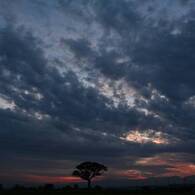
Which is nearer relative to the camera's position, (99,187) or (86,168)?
(99,187)

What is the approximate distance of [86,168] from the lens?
9600cm

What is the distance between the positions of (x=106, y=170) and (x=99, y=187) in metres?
14.6

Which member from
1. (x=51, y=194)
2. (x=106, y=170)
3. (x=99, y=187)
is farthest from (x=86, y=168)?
(x=51, y=194)

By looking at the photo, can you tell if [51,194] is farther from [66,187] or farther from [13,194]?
[66,187]

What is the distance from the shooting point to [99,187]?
82625 millimetres

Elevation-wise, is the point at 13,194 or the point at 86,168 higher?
the point at 86,168

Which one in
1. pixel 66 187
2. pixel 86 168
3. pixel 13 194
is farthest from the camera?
pixel 86 168

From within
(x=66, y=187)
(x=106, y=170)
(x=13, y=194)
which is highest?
(x=106, y=170)

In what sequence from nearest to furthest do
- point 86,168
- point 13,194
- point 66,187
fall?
point 13,194 < point 66,187 < point 86,168

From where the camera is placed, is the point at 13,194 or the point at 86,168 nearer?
the point at 13,194

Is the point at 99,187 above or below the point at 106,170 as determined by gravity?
below

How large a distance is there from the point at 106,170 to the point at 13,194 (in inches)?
1664

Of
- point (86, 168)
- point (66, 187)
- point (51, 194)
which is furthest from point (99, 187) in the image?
point (51, 194)

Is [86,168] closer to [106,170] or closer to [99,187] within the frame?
[106,170]
